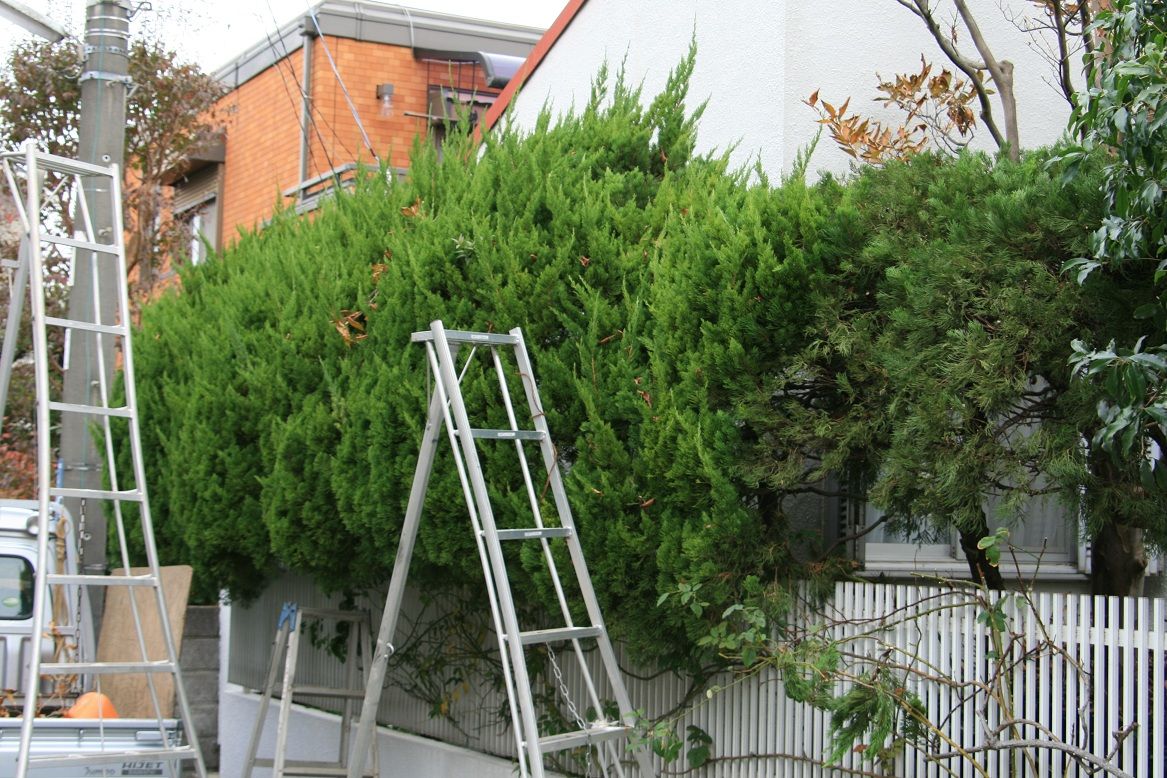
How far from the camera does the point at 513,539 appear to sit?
6.07 meters

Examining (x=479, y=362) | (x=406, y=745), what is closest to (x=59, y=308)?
(x=406, y=745)

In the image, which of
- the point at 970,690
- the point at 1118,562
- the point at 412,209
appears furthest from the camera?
the point at 412,209

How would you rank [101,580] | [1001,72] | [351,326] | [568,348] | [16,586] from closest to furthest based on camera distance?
1. [101,580]
2. [568,348]
3. [1001,72]
4. [351,326]
5. [16,586]

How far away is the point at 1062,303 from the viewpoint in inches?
186

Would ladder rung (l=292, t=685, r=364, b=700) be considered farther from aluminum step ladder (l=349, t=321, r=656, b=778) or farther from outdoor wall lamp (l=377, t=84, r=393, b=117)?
outdoor wall lamp (l=377, t=84, r=393, b=117)

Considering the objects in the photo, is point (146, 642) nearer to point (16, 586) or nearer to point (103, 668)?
point (16, 586)

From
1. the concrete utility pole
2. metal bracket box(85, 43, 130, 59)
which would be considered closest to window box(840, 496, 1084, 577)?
the concrete utility pole

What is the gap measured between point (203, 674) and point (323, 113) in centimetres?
660

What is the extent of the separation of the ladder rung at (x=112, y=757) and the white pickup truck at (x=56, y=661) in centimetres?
18

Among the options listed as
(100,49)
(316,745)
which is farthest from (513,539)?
(100,49)

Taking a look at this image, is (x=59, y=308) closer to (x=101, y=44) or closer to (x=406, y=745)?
(x=101, y=44)

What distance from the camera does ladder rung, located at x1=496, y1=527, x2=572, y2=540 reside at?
5582 mm

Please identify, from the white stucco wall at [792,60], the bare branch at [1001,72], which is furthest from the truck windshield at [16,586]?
the bare branch at [1001,72]

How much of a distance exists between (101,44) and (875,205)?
5.39m
